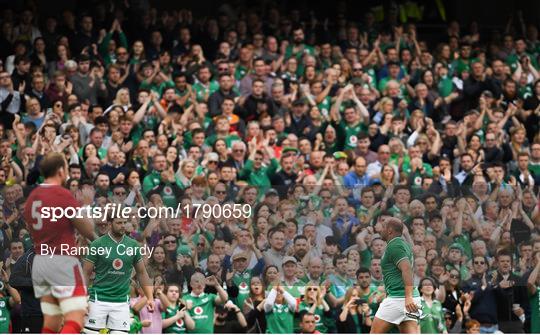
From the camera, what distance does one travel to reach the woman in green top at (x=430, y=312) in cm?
1659

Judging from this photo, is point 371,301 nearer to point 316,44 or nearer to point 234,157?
point 234,157

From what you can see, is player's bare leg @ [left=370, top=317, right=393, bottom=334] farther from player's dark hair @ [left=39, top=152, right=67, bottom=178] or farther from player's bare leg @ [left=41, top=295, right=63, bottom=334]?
player's dark hair @ [left=39, top=152, right=67, bottom=178]

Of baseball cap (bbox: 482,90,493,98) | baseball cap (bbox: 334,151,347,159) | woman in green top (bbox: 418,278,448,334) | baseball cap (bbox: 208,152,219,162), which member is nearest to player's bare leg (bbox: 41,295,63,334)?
woman in green top (bbox: 418,278,448,334)

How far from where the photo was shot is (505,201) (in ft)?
56.2

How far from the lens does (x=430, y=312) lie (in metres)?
16.6

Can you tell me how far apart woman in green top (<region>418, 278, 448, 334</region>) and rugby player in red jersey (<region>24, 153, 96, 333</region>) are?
5432 mm

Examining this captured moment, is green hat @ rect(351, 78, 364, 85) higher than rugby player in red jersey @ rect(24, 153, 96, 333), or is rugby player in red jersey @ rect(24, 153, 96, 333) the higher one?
green hat @ rect(351, 78, 364, 85)

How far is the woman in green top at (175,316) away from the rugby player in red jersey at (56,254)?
3.95 m

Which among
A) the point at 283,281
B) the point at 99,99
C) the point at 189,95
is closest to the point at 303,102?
the point at 189,95

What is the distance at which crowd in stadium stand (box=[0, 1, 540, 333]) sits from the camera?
54.2ft

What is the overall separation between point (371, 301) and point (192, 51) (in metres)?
5.63

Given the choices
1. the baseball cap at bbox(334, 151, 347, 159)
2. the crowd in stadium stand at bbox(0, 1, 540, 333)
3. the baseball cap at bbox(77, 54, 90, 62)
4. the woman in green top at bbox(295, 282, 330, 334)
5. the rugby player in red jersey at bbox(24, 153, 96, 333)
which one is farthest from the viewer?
the baseball cap at bbox(77, 54, 90, 62)

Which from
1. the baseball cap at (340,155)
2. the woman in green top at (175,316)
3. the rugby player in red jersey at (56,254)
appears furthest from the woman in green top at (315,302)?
the rugby player in red jersey at (56,254)

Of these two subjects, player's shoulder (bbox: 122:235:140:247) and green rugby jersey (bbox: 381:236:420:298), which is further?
player's shoulder (bbox: 122:235:140:247)
